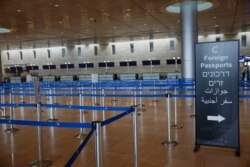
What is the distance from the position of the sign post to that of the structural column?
9416 mm

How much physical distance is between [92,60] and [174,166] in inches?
1209

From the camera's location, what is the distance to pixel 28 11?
13.5 metres

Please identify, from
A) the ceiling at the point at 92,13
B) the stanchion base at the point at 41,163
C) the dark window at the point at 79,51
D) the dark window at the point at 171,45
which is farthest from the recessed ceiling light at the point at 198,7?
the dark window at the point at 79,51

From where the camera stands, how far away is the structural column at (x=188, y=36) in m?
14.1

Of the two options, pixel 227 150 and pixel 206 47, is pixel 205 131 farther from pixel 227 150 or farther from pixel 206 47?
pixel 206 47

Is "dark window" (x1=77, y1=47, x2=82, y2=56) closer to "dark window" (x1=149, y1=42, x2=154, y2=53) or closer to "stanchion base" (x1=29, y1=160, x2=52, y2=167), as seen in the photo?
"dark window" (x1=149, y1=42, x2=154, y2=53)

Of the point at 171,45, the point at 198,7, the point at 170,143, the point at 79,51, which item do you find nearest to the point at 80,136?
the point at 170,143

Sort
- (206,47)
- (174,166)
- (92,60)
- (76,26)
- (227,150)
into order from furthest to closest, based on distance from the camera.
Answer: (92,60) < (76,26) < (227,150) < (206,47) < (174,166)

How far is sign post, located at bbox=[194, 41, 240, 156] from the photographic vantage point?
15.8 feet

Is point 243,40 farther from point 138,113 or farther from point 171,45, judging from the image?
point 138,113

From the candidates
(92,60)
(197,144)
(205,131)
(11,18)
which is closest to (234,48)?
(205,131)

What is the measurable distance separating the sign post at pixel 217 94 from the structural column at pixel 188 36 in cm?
942

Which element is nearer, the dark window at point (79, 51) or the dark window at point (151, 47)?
the dark window at point (151, 47)

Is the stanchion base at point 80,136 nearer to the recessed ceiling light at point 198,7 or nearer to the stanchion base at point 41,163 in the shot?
the stanchion base at point 41,163
